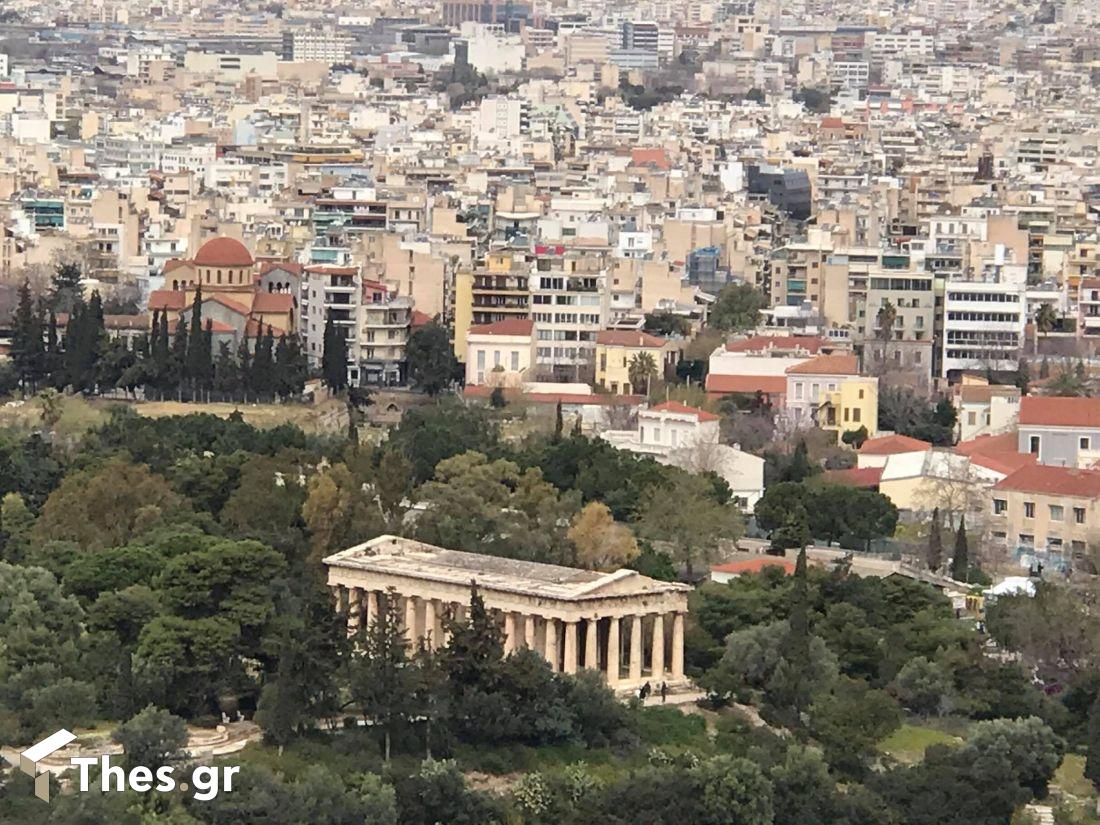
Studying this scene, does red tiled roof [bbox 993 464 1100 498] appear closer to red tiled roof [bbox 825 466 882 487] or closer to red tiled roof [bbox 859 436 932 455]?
red tiled roof [bbox 825 466 882 487]

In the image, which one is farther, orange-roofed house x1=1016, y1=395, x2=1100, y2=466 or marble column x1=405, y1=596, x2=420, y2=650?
orange-roofed house x1=1016, y1=395, x2=1100, y2=466

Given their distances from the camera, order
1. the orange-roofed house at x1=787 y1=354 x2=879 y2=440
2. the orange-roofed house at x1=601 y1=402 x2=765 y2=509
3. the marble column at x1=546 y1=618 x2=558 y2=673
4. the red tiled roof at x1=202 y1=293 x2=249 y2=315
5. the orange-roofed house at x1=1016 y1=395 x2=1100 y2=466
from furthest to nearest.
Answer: the red tiled roof at x1=202 y1=293 x2=249 y2=315, the orange-roofed house at x1=787 y1=354 x2=879 y2=440, the orange-roofed house at x1=1016 y1=395 x2=1100 y2=466, the orange-roofed house at x1=601 y1=402 x2=765 y2=509, the marble column at x1=546 y1=618 x2=558 y2=673

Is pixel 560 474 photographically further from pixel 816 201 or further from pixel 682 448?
pixel 816 201

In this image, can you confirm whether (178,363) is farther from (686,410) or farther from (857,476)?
(857,476)

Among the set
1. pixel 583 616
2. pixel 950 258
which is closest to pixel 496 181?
pixel 950 258

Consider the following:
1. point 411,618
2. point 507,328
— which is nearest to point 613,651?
point 411,618

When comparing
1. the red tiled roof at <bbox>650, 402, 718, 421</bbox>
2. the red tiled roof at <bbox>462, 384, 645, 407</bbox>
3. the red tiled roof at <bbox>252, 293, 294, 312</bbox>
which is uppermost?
the red tiled roof at <bbox>252, 293, 294, 312</bbox>

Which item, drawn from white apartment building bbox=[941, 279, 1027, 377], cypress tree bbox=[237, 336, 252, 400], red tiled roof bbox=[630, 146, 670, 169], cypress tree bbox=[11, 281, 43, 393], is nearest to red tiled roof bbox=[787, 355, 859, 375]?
white apartment building bbox=[941, 279, 1027, 377]
